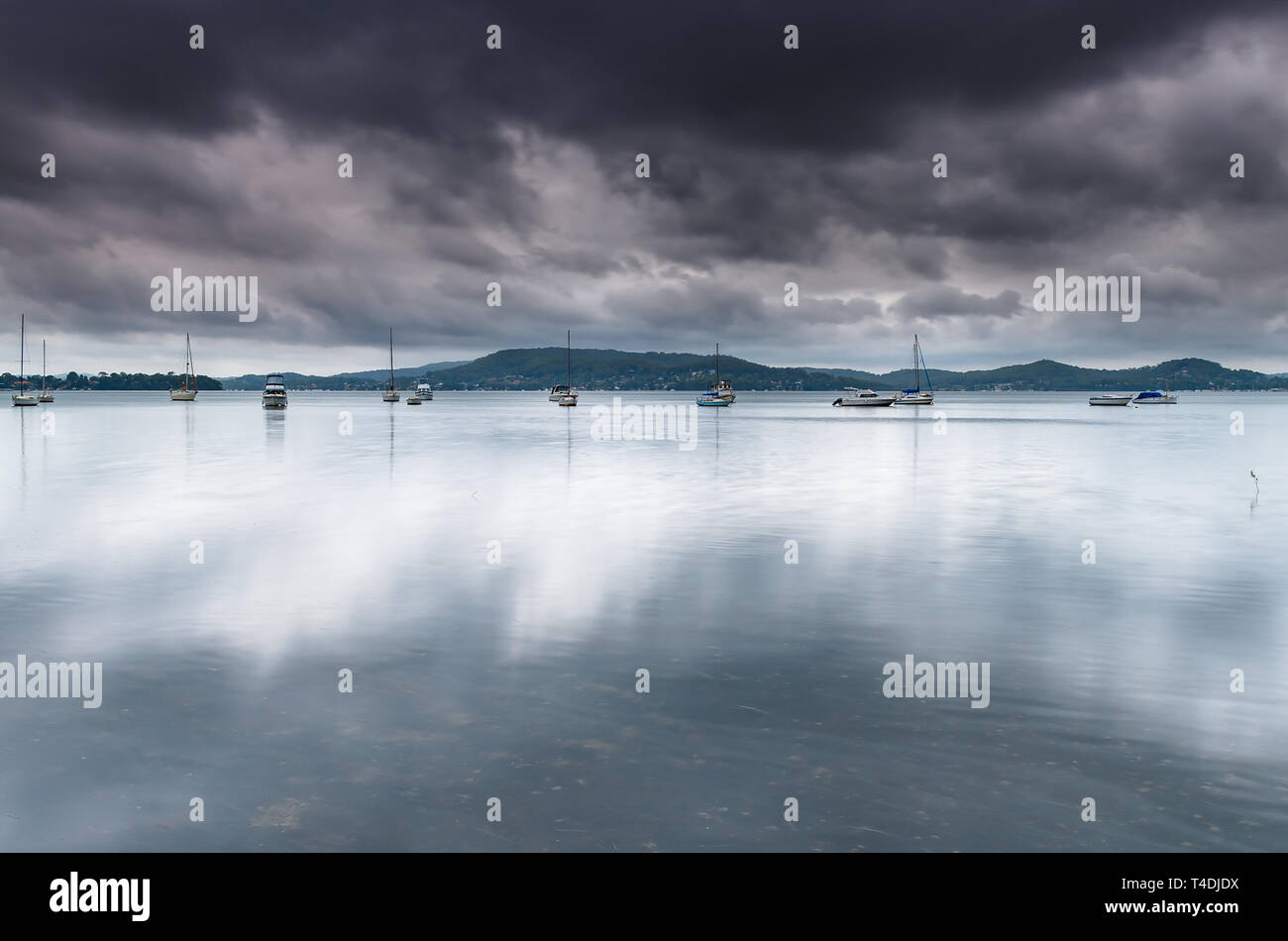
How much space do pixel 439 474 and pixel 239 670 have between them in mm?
35334

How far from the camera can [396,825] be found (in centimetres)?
880

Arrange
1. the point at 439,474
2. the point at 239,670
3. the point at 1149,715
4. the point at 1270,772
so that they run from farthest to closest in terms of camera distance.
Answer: the point at 439,474
the point at 239,670
the point at 1149,715
the point at 1270,772

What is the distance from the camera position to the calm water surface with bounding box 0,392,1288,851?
902 centimetres

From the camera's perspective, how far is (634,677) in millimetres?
13703

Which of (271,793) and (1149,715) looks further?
(1149,715)

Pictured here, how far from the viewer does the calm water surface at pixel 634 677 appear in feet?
29.6

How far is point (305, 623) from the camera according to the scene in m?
16.9

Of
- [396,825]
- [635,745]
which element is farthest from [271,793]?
[635,745]
